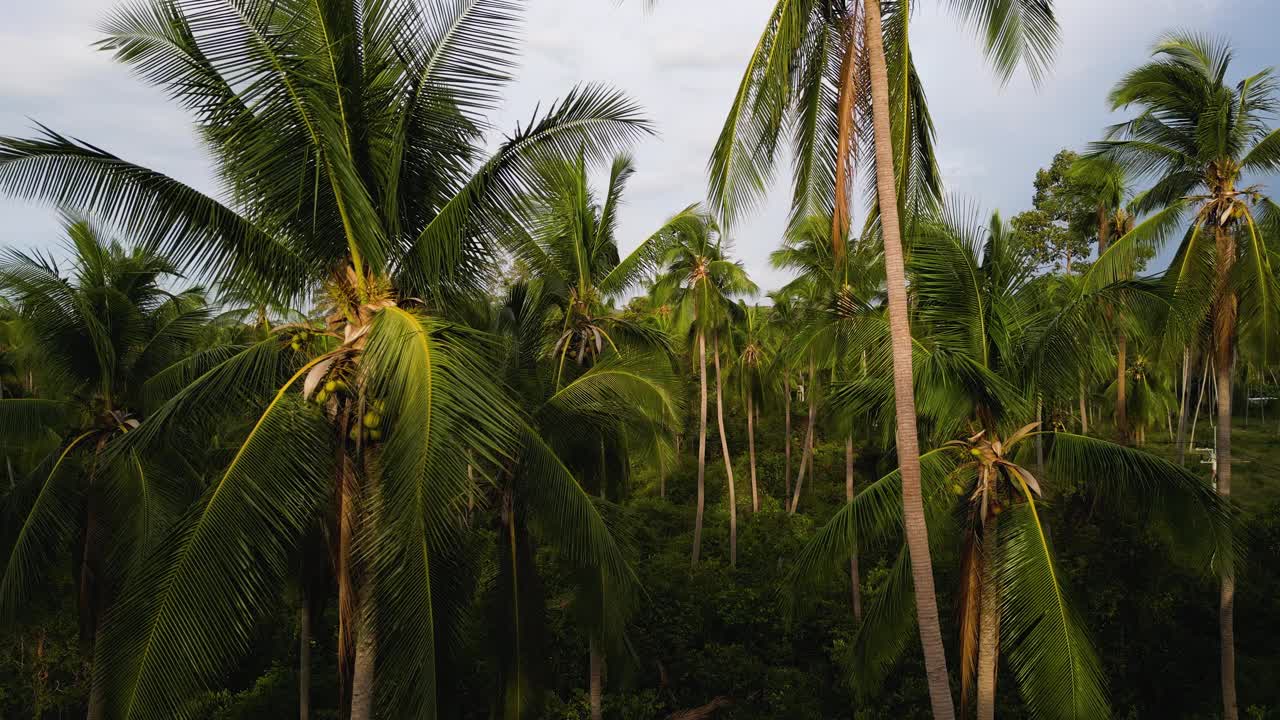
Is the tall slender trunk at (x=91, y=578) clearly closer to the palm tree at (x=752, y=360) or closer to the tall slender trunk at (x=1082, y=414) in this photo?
the tall slender trunk at (x=1082, y=414)

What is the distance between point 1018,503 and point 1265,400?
51.0 meters

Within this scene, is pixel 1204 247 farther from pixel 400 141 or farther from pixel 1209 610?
pixel 400 141

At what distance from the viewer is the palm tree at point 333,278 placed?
191 inches

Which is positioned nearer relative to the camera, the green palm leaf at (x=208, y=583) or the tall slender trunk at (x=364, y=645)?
the green palm leaf at (x=208, y=583)

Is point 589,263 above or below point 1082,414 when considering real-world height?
above

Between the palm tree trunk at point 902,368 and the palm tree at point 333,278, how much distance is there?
2.25 metres

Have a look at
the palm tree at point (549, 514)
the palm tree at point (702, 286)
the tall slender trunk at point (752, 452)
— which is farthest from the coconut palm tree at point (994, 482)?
the tall slender trunk at point (752, 452)

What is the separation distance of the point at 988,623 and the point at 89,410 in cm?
1205

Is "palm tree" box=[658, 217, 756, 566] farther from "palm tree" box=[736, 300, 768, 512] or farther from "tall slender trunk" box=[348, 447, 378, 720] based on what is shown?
"tall slender trunk" box=[348, 447, 378, 720]

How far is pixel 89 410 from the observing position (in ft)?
32.6

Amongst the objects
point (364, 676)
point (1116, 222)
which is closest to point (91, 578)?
point (364, 676)

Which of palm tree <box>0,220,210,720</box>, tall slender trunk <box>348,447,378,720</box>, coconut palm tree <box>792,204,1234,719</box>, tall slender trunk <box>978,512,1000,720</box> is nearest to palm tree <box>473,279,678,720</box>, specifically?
tall slender trunk <box>348,447,378,720</box>

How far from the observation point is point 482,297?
24.4 feet

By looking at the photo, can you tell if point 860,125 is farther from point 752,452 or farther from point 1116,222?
point 752,452
